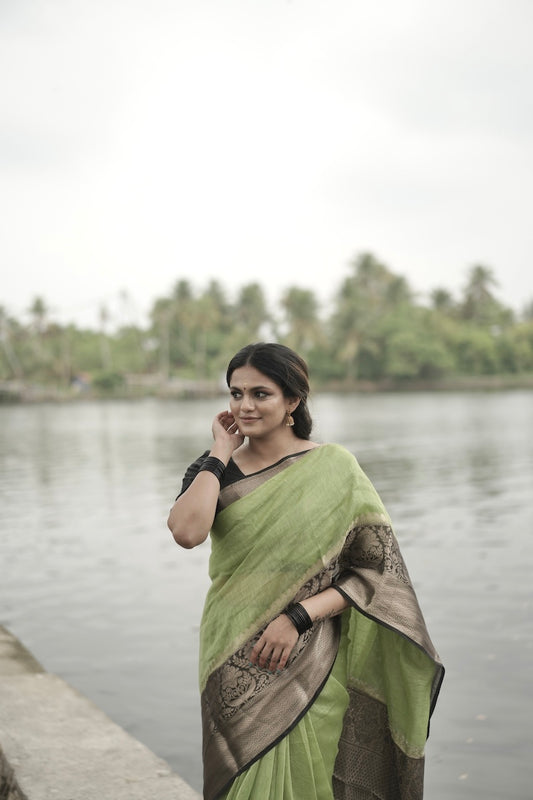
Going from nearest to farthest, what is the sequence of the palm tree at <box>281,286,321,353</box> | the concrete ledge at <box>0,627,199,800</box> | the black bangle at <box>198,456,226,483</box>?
the black bangle at <box>198,456,226,483</box> → the concrete ledge at <box>0,627,199,800</box> → the palm tree at <box>281,286,321,353</box>

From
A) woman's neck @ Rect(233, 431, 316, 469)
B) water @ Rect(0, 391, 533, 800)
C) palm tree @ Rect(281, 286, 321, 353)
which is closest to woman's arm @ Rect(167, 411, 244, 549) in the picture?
woman's neck @ Rect(233, 431, 316, 469)

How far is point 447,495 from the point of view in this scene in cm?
1260

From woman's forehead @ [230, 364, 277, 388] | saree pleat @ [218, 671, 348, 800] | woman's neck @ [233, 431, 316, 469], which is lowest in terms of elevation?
saree pleat @ [218, 671, 348, 800]

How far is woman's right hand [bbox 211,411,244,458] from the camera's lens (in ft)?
7.07

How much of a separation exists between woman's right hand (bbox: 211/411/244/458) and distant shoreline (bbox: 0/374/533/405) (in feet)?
250

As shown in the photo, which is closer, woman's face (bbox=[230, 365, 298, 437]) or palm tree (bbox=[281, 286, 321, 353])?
woman's face (bbox=[230, 365, 298, 437])

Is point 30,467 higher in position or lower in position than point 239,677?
lower

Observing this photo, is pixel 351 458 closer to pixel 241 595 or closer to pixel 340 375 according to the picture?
pixel 241 595

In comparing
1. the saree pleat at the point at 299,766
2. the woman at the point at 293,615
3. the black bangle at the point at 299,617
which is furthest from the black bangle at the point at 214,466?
the saree pleat at the point at 299,766

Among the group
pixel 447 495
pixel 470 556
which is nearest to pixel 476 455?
pixel 447 495

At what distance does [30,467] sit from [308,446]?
1733cm

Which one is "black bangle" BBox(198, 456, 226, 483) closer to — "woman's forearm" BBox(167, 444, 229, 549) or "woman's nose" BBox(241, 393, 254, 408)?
"woman's forearm" BBox(167, 444, 229, 549)

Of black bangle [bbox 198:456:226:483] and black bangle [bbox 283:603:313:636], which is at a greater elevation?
black bangle [bbox 198:456:226:483]

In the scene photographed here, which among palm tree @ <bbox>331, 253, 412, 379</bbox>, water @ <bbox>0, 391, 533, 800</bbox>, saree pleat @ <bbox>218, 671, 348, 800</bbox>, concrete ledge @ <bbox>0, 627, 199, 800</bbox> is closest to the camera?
saree pleat @ <bbox>218, 671, 348, 800</bbox>
